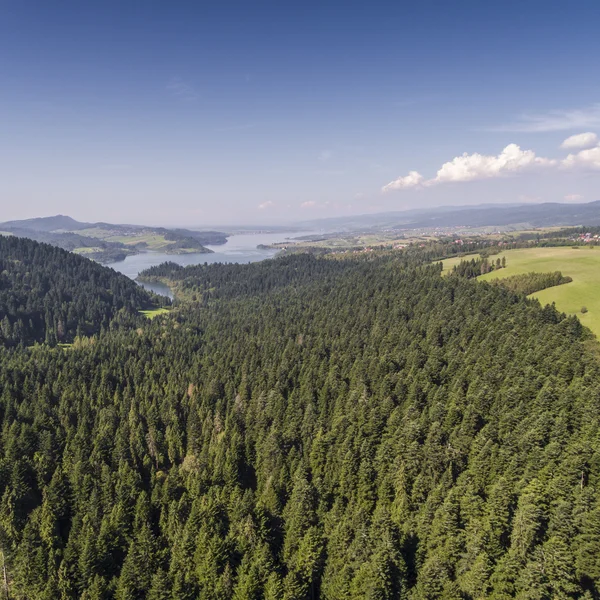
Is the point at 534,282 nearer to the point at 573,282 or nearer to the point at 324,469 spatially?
the point at 573,282

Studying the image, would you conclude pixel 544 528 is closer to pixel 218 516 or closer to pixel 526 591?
pixel 526 591

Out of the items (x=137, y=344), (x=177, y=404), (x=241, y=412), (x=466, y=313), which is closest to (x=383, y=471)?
(x=241, y=412)

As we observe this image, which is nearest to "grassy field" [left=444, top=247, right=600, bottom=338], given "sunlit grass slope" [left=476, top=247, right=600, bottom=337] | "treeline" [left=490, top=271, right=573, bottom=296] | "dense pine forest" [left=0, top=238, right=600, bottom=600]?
"sunlit grass slope" [left=476, top=247, right=600, bottom=337]

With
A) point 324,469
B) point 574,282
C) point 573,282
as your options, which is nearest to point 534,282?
point 573,282

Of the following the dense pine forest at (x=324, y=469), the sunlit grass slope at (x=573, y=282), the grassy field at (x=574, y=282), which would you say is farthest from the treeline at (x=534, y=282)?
the dense pine forest at (x=324, y=469)

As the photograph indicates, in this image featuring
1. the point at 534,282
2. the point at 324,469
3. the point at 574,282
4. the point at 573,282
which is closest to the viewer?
the point at 324,469

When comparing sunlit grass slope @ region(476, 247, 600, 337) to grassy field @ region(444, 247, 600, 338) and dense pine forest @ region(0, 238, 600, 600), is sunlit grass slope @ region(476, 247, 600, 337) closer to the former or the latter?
grassy field @ region(444, 247, 600, 338)
